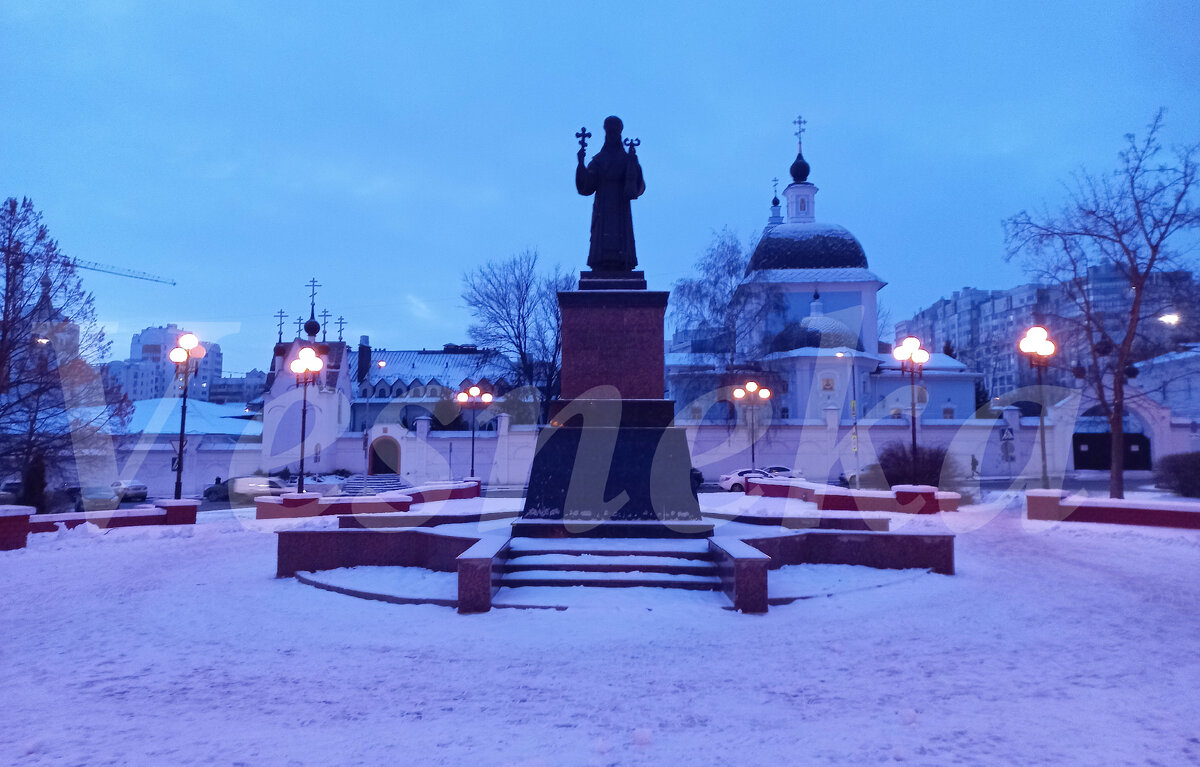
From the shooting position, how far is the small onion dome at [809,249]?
51.3m

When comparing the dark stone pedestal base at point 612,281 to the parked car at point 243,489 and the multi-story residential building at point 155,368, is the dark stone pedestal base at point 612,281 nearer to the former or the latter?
the parked car at point 243,489

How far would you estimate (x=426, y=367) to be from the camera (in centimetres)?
5591

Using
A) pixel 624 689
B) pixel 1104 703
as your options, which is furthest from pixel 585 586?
pixel 1104 703

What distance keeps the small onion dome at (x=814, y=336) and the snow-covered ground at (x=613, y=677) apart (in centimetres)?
3505

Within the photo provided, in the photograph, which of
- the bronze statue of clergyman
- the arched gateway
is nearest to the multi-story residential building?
the arched gateway

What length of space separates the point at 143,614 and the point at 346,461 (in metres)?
31.2

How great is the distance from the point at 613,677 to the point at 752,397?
27518mm

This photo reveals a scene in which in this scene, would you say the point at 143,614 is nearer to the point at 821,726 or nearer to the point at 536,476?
the point at 536,476

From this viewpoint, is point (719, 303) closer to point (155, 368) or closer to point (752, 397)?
point (752, 397)

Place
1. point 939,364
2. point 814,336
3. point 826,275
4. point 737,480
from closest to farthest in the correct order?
point 737,480 < point 814,336 < point 939,364 < point 826,275

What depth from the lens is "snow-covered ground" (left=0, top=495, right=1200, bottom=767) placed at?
14.7 ft

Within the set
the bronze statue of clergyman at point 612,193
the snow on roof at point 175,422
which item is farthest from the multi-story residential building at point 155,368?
the bronze statue of clergyman at point 612,193

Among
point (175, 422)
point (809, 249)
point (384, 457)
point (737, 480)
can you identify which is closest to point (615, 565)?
point (737, 480)

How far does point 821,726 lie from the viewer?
4.84m
